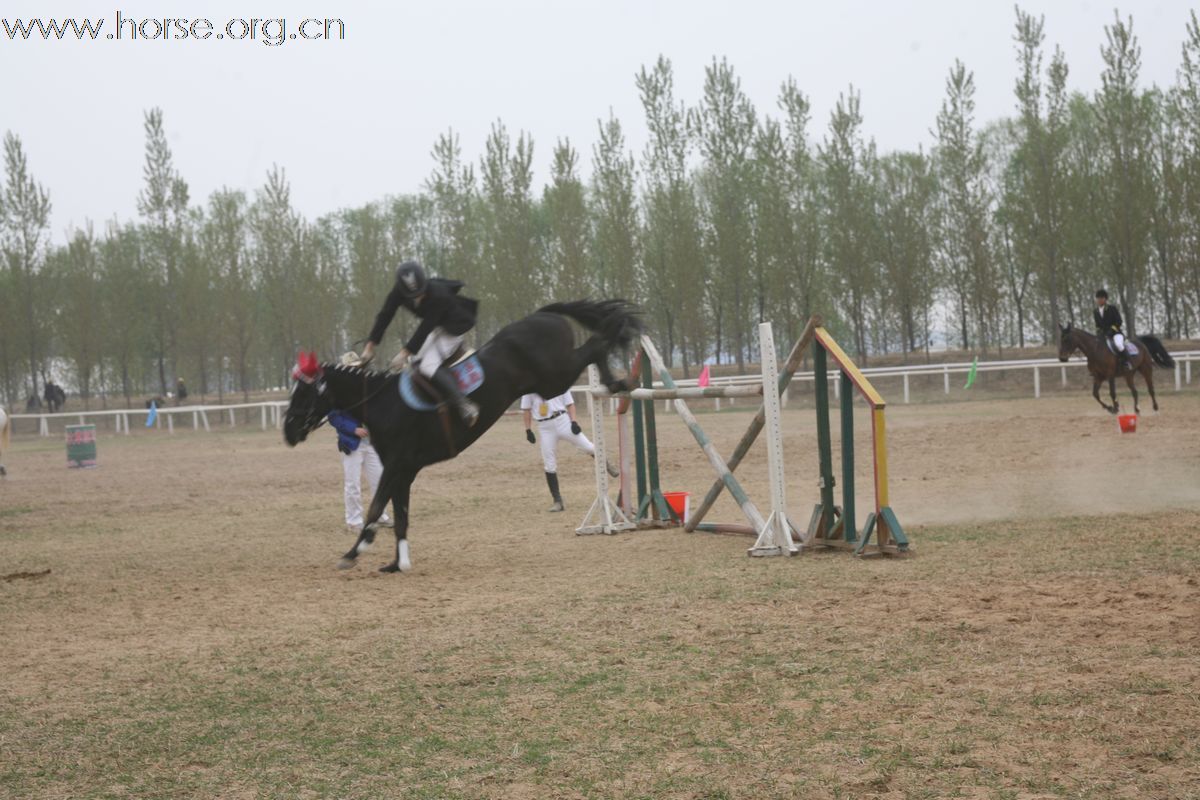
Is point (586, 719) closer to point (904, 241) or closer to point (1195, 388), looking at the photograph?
point (1195, 388)

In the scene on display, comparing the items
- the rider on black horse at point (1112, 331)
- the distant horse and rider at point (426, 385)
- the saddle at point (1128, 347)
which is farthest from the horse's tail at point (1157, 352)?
the distant horse and rider at point (426, 385)

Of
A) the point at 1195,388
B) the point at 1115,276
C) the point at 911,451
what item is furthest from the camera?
the point at 1115,276

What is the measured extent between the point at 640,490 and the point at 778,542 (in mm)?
3179

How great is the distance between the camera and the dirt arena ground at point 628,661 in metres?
4.47

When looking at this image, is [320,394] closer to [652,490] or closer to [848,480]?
[652,490]

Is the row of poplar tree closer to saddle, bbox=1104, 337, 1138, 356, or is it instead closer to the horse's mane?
saddle, bbox=1104, 337, 1138, 356

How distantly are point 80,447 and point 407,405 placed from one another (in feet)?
63.4

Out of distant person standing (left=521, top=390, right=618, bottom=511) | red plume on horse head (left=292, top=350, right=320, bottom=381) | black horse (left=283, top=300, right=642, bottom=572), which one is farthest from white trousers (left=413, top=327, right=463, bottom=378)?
distant person standing (left=521, top=390, right=618, bottom=511)

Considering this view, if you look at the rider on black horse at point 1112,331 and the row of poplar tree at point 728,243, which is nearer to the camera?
the rider on black horse at point 1112,331

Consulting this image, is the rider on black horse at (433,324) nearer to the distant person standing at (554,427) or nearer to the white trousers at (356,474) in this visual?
the white trousers at (356,474)

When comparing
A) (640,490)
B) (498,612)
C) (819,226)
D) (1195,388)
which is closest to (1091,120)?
(819,226)

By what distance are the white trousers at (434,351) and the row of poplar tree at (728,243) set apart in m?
37.9

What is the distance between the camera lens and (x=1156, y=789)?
12.8ft

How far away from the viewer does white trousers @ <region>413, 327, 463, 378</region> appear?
1016 cm
